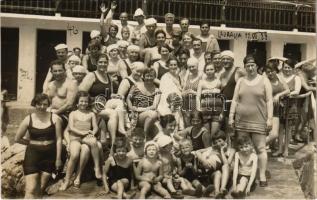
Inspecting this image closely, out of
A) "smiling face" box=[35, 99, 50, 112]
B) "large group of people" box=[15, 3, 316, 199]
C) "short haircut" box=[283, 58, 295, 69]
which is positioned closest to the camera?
"smiling face" box=[35, 99, 50, 112]

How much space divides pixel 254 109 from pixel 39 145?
70.9 inches

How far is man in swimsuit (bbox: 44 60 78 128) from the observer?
360 cm

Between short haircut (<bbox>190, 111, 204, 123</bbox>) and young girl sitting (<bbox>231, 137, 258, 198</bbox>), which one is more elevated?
short haircut (<bbox>190, 111, 204, 123</bbox>)

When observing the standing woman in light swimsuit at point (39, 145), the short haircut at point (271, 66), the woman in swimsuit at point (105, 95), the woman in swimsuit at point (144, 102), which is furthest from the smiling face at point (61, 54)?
the short haircut at point (271, 66)

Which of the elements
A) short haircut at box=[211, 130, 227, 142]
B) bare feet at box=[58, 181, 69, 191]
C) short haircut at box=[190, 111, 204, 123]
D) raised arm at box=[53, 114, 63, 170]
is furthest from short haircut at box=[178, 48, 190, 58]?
bare feet at box=[58, 181, 69, 191]

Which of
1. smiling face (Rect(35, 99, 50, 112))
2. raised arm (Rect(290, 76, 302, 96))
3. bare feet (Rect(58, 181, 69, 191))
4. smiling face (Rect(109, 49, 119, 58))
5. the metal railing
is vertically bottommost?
bare feet (Rect(58, 181, 69, 191))

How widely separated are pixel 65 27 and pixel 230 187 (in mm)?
2142

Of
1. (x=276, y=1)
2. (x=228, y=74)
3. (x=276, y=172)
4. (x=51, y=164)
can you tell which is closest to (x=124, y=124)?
(x=51, y=164)

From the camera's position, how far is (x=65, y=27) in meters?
4.16

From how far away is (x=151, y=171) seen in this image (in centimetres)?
350

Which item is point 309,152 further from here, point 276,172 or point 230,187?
point 230,187

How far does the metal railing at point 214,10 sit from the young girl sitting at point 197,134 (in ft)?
3.65

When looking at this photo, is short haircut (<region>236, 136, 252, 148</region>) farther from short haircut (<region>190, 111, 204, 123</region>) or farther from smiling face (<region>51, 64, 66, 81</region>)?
smiling face (<region>51, 64, 66, 81</region>)

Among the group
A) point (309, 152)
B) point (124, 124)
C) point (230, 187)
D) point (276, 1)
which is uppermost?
point (276, 1)
